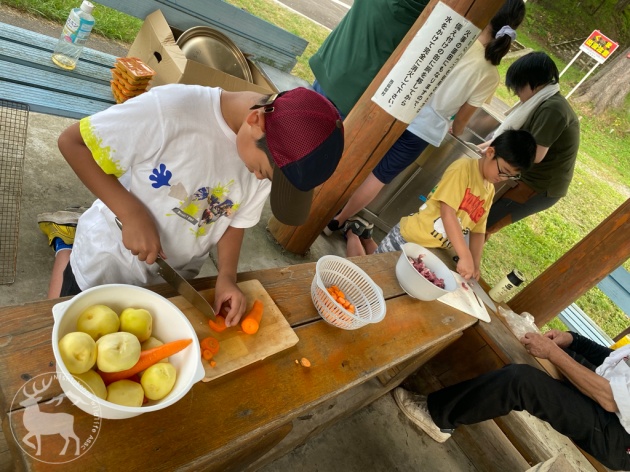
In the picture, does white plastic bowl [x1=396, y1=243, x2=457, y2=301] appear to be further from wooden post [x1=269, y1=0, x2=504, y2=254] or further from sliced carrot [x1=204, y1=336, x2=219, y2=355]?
sliced carrot [x1=204, y1=336, x2=219, y2=355]

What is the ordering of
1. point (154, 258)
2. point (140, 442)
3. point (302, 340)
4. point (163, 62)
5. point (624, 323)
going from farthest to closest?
point (624, 323) < point (163, 62) < point (302, 340) < point (154, 258) < point (140, 442)

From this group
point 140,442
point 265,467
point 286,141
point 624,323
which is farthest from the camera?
point 624,323

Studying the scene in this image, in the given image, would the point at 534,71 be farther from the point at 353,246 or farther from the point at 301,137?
the point at 301,137

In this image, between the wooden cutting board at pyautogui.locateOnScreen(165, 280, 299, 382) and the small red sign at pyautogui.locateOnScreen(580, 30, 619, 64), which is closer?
the wooden cutting board at pyautogui.locateOnScreen(165, 280, 299, 382)

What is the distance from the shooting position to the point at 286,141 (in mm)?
1138

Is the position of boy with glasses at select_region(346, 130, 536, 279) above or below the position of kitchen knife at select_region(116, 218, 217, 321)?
above

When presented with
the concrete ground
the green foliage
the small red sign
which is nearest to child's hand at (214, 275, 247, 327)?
the concrete ground

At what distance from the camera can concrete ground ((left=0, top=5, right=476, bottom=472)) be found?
228cm

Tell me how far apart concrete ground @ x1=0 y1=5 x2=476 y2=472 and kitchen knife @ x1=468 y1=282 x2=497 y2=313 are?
1137 millimetres

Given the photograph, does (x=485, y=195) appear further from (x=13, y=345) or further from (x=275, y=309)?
(x=13, y=345)

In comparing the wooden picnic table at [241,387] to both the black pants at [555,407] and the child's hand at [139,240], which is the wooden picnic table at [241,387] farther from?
the black pants at [555,407]

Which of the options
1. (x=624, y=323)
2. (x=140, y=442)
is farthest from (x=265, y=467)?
(x=624, y=323)

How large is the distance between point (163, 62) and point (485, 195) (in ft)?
8.95

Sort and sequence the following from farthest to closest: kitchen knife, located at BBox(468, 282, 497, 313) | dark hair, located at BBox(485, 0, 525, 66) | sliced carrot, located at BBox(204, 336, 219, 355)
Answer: dark hair, located at BBox(485, 0, 525, 66)
kitchen knife, located at BBox(468, 282, 497, 313)
sliced carrot, located at BBox(204, 336, 219, 355)
